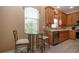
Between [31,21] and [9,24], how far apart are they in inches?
15.0

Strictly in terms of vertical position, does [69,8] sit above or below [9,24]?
above

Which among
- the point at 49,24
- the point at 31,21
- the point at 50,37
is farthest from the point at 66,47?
the point at 31,21

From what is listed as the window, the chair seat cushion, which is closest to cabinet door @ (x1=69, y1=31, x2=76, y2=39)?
the window

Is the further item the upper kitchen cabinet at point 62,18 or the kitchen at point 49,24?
the upper kitchen cabinet at point 62,18

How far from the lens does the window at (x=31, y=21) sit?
74.3 inches

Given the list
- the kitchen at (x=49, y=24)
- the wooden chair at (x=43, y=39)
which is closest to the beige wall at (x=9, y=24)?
the kitchen at (x=49, y=24)

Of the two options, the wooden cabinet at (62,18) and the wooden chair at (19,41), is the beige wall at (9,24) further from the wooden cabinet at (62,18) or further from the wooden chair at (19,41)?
the wooden cabinet at (62,18)

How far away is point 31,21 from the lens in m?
1.91

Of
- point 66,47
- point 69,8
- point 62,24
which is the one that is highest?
point 69,8

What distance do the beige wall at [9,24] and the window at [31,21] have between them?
70 millimetres

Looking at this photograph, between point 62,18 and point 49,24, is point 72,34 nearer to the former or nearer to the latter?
point 62,18

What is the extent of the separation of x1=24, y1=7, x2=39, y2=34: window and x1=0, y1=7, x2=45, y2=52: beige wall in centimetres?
7

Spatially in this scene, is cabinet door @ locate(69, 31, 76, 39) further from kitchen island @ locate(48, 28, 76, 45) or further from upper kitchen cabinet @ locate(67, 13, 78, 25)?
→ upper kitchen cabinet @ locate(67, 13, 78, 25)
